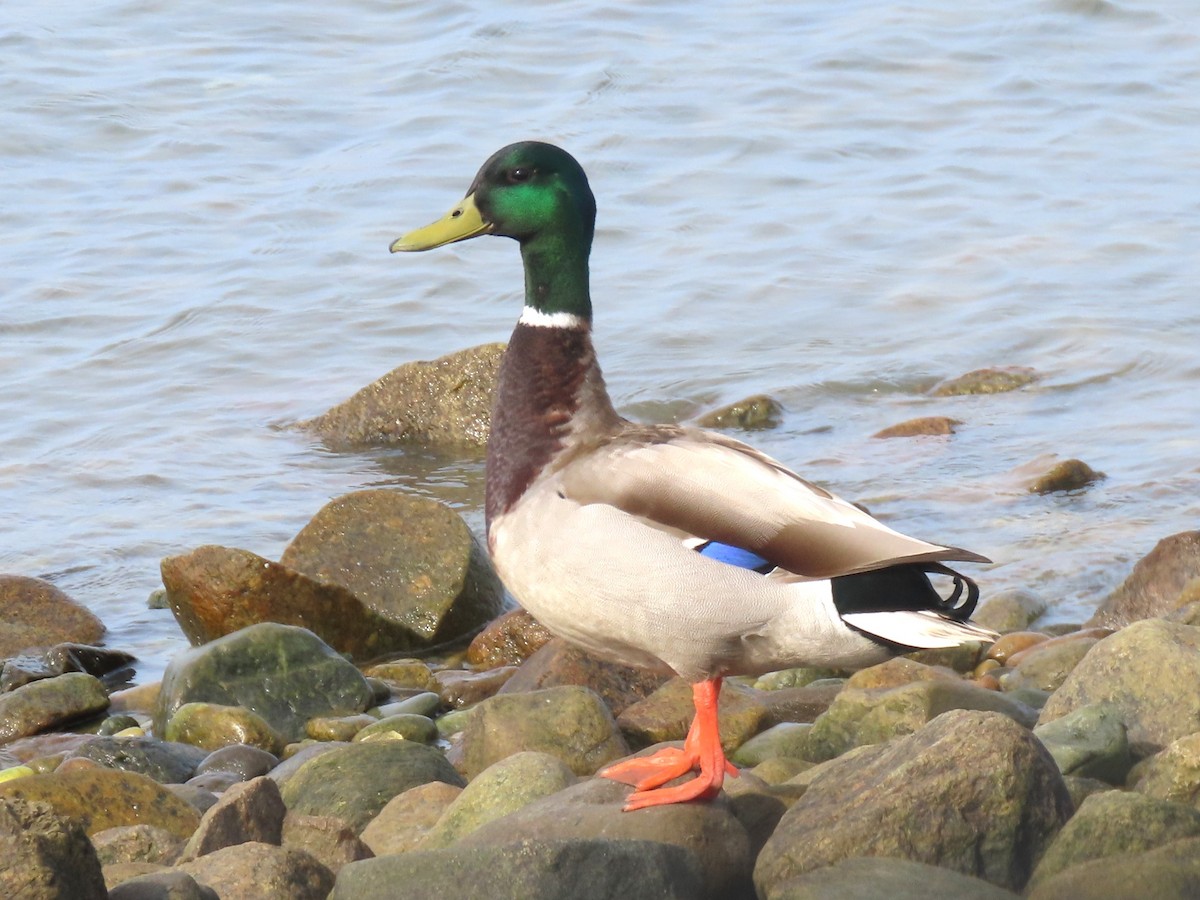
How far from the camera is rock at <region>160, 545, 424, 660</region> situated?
689 cm

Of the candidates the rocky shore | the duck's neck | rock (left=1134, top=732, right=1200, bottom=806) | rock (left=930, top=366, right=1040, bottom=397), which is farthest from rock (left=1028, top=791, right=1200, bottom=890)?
rock (left=930, top=366, right=1040, bottom=397)

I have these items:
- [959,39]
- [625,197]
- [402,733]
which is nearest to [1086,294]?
[625,197]

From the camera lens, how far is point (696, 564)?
411 centimetres

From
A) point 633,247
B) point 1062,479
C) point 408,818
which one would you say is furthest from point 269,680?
point 633,247

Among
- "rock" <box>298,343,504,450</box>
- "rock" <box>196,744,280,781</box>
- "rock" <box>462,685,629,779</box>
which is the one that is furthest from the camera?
"rock" <box>298,343,504,450</box>

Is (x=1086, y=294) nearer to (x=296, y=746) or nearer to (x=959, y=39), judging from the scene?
(x=959, y=39)

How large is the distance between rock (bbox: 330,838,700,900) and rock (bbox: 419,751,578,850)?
685mm

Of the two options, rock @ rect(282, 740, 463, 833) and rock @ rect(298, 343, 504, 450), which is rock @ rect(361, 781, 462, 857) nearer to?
rock @ rect(282, 740, 463, 833)

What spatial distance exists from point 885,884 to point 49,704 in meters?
3.86

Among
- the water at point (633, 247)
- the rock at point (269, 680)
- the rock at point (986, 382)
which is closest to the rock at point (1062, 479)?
the water at point (633, 247)

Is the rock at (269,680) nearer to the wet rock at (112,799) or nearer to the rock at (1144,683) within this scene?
the wet rock at (112,799)

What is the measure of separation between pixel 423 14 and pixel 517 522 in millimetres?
14572

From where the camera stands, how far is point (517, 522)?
171 inches

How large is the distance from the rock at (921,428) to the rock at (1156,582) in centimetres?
264
